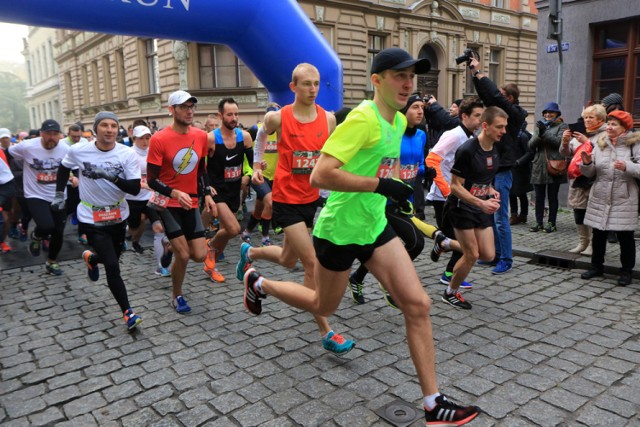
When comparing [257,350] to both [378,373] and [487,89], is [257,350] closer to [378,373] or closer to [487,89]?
[378,373]

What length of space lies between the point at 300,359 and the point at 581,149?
4.12 m

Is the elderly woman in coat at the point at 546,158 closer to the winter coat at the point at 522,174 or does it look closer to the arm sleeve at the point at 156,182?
the winter coat at the point at 522,174

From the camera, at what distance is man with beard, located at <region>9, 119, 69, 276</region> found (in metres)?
6.43

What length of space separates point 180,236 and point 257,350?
1.45 m

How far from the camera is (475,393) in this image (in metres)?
3.11

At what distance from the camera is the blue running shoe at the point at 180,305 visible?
15.6 feet

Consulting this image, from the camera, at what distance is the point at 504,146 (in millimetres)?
5465

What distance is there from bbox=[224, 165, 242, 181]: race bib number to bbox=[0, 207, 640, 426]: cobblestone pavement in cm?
135

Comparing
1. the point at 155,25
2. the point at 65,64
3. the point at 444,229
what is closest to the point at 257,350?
the point at 444,229

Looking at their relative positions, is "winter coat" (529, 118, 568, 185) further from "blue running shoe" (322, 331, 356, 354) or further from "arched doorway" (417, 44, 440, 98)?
"arched doorway" (417, 44, 440, 98)

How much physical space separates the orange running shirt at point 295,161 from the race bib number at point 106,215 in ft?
4.82

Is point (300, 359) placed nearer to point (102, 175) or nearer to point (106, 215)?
point (106, 215)

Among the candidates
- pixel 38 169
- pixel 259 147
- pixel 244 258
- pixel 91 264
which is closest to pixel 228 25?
pixel 259 147

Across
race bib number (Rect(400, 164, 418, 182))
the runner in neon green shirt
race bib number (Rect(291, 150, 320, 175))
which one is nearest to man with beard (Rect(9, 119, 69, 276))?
race bib number (Rect(291, 150, 320, 175))
